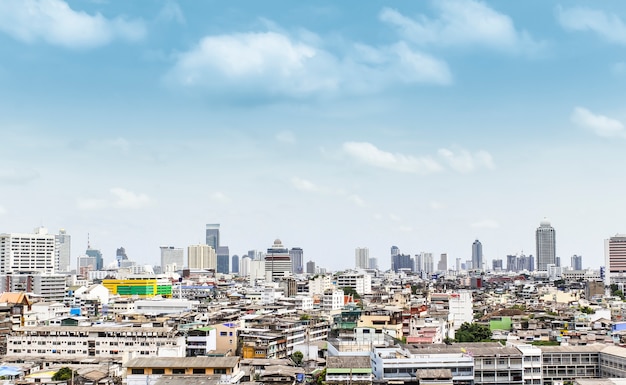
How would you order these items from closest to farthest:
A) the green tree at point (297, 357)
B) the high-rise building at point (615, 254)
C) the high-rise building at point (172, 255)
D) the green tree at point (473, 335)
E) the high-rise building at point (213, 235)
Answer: the green tree at point (297, 357)
the green tree at point (473, 335)
the high-rise building at point (615, 254)
the high-rise building at point (172, 255)
the high-rise building at point (213, 235)

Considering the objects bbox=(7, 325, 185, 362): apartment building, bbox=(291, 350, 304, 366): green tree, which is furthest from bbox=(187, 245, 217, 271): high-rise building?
bbox=(291, 350, 304, 366): green tree

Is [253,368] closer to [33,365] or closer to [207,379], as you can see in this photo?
[207,379]

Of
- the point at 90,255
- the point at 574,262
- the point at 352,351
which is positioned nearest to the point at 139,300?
the point at 352,351

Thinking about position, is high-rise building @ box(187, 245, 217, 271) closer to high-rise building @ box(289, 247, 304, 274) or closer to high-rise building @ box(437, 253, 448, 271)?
high-rise building @ box(289, 247, 304, 274)

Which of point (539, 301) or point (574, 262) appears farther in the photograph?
point (574, 262)

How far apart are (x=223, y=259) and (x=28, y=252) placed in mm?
63781

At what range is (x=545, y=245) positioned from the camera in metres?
96.0

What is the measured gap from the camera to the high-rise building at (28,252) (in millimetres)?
50062

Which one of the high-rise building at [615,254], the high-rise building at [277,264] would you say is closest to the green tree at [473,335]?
the high-rise building at [615,254]

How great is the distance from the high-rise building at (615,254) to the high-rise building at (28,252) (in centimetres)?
4238

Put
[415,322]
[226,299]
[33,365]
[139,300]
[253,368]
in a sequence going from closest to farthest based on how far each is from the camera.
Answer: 1. [253,368]
2. [33,365]
3. [415,322]
4. [139,300]
5. [226,299]

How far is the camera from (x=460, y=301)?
2928 centimetres

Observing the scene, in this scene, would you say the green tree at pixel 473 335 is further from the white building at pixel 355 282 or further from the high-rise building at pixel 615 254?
the high-rise building at pixel 615 254

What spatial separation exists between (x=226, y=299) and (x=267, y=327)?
19.7 meters
